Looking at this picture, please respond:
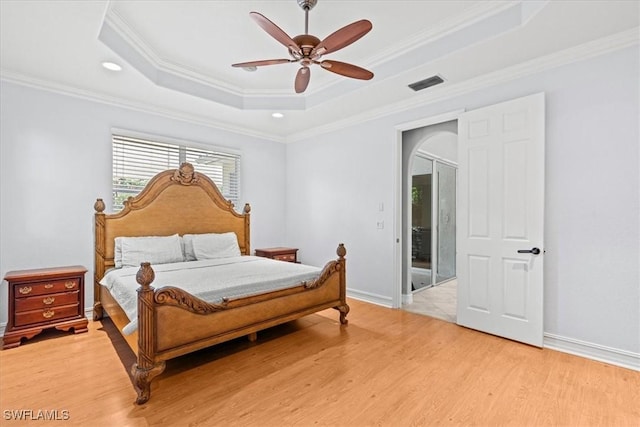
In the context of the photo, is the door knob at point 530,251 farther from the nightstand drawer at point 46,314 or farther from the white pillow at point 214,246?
the nightstand drawer at point 46,314

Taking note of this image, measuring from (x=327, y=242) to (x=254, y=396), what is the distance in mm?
3078

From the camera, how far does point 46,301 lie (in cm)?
312

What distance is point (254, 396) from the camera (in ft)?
7.11

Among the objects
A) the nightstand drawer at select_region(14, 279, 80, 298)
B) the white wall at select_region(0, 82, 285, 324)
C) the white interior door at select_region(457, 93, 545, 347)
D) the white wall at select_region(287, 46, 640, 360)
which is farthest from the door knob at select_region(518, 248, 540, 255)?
the white wall at select_region(0, 82, 285, 324)

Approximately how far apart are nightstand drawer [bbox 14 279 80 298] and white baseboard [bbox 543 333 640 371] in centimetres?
465

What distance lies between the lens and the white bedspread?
2584 mm

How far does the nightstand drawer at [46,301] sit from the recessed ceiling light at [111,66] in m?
2.29

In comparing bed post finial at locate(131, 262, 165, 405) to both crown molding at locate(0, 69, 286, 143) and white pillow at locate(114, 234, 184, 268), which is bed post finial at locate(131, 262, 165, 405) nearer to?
white pillow at locate(114, 234, 184, 268)

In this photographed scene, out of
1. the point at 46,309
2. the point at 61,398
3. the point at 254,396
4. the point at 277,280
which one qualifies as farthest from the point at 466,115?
the point at 46,309

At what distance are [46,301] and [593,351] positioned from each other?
16.5 ft

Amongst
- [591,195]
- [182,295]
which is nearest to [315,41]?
[182,295]

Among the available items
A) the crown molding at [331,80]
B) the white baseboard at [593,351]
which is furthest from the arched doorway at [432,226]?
the crown molding at [331,80]

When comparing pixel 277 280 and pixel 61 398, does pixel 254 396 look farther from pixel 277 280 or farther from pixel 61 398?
pixel 61 398

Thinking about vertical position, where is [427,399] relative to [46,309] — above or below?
below
